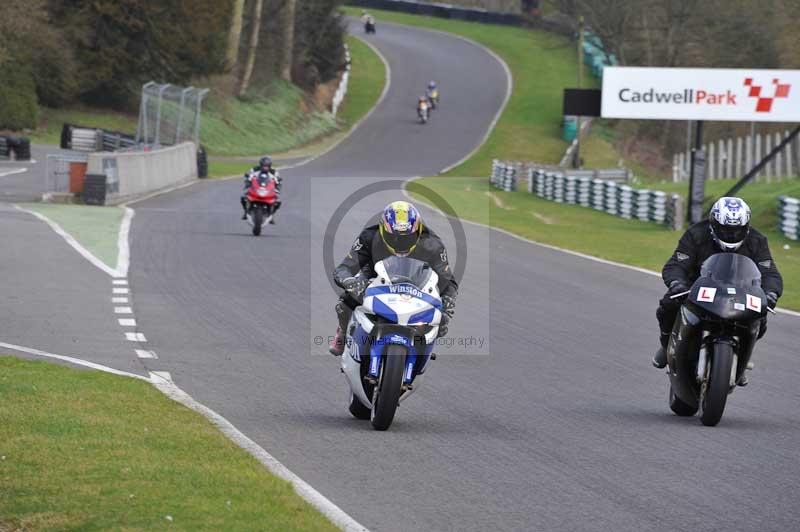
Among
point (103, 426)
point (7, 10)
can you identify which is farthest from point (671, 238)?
point (7, 10)

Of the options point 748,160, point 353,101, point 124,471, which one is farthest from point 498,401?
point 353,101

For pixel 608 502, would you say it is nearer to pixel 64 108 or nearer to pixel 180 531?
pixel 180 531

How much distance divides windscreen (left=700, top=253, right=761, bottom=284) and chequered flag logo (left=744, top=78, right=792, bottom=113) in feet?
87.4

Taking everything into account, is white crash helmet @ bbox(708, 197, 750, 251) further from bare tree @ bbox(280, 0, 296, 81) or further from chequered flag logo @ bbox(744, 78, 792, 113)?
bare tree @ bbox(280, 0, 296, 81)

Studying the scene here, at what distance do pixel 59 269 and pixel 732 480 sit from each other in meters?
14.0

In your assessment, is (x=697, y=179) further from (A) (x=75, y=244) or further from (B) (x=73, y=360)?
(B) (x=73, y=360)

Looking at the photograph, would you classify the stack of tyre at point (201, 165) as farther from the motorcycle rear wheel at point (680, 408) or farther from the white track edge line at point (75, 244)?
the motorcycle rear wheel at point (680, 408)

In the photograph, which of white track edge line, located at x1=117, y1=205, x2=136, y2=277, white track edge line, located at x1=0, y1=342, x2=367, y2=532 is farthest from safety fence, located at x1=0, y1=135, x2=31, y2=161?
white track edge line, located at x1=0, y1=342, x2=367, y2=532

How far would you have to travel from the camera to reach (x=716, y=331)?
1028cm

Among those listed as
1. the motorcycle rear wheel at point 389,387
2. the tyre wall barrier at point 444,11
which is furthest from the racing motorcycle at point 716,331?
the tyre wall barrier at point 444,11

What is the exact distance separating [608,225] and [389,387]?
92.7 feet

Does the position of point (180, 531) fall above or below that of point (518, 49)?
below

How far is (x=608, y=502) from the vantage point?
768 cm

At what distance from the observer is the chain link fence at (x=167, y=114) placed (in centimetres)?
4447
